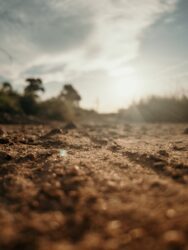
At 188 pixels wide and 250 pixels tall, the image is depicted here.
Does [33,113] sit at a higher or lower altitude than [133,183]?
higher

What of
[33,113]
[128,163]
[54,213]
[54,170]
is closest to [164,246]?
[54,213]

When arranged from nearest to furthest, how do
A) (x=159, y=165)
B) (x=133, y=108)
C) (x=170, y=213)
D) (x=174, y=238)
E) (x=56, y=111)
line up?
1. (x=174, y=238)
2. (x=170, y=213)
3. (x=159, y=165)
4. (x=56, y=111)
5. (x=133, y=108)

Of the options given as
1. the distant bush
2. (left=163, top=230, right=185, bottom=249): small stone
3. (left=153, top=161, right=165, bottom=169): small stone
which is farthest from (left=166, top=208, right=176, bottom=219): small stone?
the distant bush

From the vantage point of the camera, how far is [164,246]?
2.73 ft

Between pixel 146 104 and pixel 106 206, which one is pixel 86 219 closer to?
pixel 106 206

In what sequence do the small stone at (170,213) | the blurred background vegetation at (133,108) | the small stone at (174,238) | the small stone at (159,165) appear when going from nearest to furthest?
the small stone at (174,238), the small stone at (170,213), the small stone at (159,165), the blurred background vegetation at (133,108)

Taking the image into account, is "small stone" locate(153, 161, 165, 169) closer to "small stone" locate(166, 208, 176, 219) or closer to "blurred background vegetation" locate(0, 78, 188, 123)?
"small stone" locate(166, 208, 176, 219)

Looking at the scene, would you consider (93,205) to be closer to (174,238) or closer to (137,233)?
(137,233)

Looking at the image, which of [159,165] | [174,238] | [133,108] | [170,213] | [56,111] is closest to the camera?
[174,238]

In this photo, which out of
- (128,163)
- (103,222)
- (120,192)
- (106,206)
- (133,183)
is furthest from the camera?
(128,163)

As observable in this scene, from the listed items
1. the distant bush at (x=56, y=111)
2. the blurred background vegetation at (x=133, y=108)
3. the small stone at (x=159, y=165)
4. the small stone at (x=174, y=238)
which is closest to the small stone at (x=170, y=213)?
the small stone at (x=174, y=238)

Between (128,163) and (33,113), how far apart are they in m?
9.72

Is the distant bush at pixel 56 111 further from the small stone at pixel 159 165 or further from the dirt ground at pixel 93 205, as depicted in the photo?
the small stone at pixel 159 165

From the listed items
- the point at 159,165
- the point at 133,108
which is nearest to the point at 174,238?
the point at 159,165
